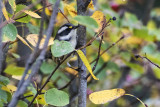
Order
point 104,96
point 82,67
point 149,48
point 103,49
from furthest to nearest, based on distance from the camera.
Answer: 1. point 149,48
2. point 103,49
3. point 82,67
4. point 104,96

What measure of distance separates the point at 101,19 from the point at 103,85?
1.59 meters

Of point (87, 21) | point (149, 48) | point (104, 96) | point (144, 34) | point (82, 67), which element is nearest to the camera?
point (87, 21)

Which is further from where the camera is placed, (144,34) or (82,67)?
(144,34)

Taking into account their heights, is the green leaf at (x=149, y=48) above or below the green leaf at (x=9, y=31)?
below

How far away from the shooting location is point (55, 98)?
948 millimetres

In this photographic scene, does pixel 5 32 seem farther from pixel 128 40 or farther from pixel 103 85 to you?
pixel 103 85

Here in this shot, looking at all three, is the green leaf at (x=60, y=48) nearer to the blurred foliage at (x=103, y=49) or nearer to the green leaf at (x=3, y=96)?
the blurred foliage at (x=103, y=49)

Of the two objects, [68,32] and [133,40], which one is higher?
[68,32]

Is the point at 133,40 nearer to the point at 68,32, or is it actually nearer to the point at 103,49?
the point at 103,49

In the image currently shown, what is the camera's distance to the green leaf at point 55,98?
928 millimetres

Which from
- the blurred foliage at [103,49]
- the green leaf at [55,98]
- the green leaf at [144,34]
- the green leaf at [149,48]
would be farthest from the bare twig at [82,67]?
the green leaf at [149,48]

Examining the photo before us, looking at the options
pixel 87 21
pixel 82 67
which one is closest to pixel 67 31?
pixel 82 67

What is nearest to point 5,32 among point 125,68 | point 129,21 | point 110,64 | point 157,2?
point 110,64

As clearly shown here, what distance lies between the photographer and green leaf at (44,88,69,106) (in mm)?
928
